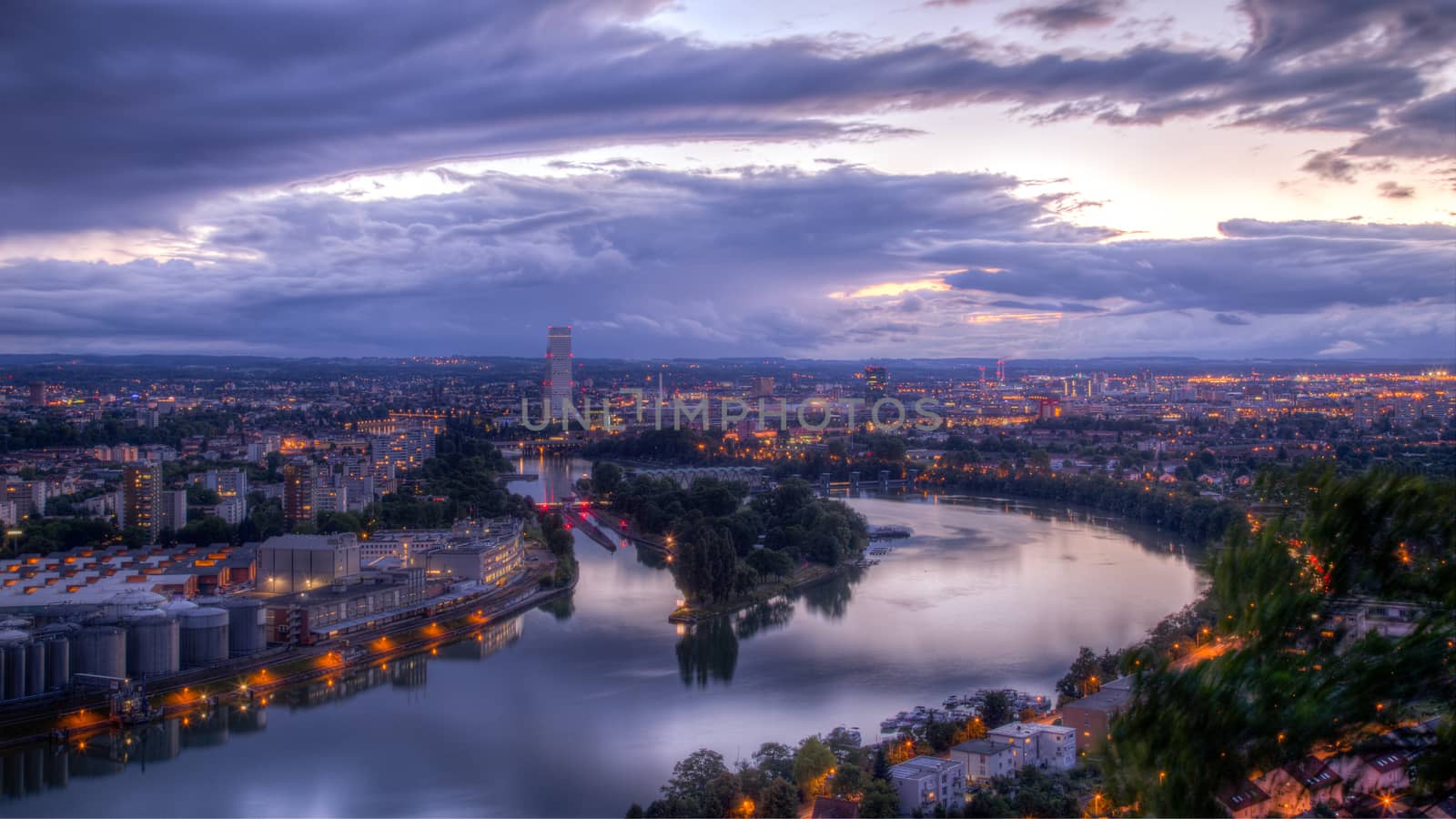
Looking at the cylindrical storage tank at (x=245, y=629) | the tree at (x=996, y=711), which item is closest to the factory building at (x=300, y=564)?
the cylindrical storage tank at (x=245, y=629)

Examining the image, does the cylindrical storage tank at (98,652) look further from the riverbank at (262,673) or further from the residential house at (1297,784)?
the residential house at (1297,784)

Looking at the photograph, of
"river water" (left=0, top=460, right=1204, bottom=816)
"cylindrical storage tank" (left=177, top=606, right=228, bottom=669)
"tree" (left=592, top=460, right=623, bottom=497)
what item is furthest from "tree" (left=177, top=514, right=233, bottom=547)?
"tree" (left=592, top=460, right=623, bottom=497)

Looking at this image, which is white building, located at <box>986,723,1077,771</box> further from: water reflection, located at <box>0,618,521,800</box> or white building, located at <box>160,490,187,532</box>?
white building, located at <box>160,490,187,532</box>

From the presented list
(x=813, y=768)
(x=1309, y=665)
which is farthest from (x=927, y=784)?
(x=1309, y=665)

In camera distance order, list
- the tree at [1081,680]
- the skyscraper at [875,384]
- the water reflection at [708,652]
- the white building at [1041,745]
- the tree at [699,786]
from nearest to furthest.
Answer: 1. the tree at [699,786]
2. the white building at [1041,745]
3. the tree at [1081,680]
4. the water reflection at [708,652]
5. the skyscraper at [875,384]

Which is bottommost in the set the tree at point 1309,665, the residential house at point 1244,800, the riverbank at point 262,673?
the riverbank at point 262,673

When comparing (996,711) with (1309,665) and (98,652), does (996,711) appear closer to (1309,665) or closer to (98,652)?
(1309,665)
